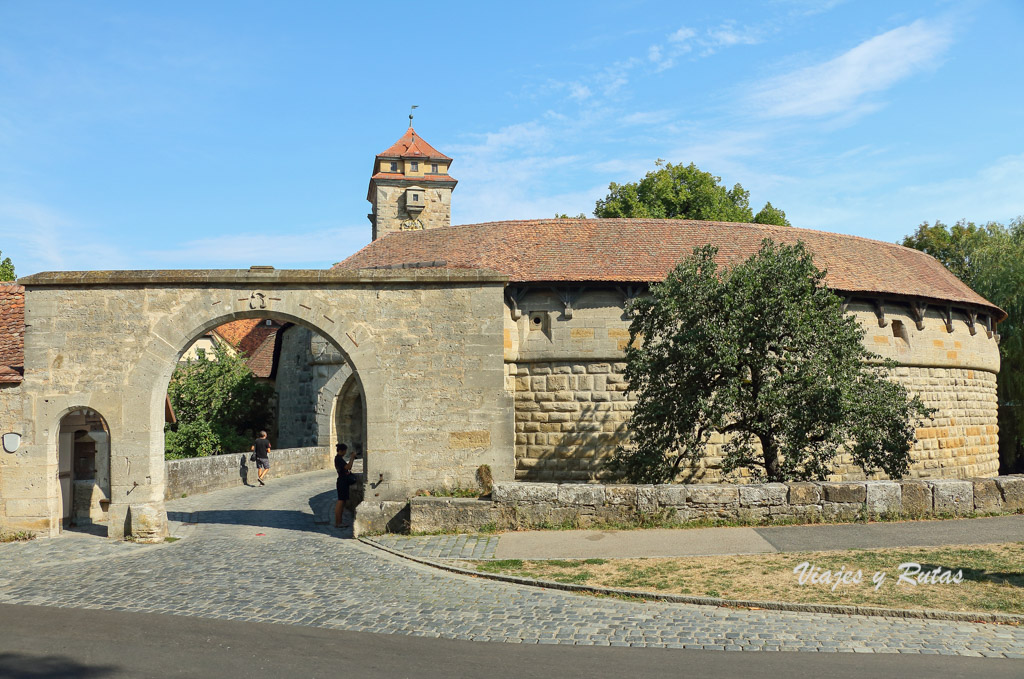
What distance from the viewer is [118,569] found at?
8867 millimetres

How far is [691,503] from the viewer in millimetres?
10016

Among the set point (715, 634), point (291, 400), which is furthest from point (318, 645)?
point (291, 400)

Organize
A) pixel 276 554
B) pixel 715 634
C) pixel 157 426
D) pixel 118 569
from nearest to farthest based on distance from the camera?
pixel 715 634 → pixel 118 569 → pixel 276 554 → pixel 157 426

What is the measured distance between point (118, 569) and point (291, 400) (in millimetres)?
15602

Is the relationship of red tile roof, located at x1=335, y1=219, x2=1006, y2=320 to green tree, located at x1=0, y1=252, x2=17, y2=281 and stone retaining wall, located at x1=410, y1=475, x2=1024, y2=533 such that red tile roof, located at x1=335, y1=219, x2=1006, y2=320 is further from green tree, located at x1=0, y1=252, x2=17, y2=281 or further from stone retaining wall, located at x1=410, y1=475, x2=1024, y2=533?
green tree, located at x1=0, y1=252, x2=17, y2=281

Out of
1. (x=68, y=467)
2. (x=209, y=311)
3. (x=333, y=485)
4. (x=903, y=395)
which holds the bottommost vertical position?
(x=333, y=485)

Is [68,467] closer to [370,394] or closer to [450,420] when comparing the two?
[370,394]

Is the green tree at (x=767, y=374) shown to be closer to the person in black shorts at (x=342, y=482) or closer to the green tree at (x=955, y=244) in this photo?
the person in black shorts at (x=342, y=482)

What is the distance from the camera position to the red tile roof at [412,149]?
4653 centimetres

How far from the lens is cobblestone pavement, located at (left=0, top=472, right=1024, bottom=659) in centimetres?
596

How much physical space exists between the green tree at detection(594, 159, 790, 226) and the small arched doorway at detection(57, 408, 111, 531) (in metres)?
25.9

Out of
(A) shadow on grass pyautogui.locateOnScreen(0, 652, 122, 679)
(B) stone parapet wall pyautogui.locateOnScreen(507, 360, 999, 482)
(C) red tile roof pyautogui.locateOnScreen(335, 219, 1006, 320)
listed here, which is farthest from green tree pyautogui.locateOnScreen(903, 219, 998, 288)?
(A) shadow on grass pyautogui.locateOnScreen(0, 652, 122, 679)

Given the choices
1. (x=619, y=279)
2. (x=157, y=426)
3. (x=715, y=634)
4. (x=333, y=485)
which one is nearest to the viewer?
(x=715, y=634)

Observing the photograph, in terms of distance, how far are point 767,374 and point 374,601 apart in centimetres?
773
